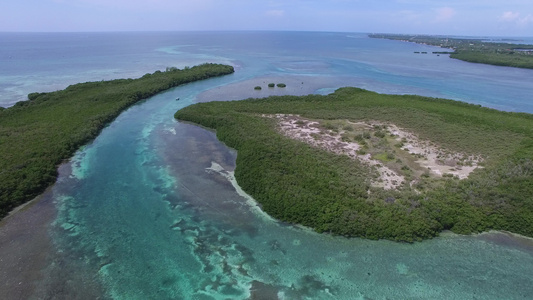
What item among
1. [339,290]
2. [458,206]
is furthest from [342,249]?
[458,206]

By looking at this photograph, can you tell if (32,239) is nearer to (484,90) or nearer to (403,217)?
(403,217)

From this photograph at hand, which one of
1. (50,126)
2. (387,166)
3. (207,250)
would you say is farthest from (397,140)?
(50,126)

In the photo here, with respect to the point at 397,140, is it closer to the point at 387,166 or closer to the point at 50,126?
the point at 387,166

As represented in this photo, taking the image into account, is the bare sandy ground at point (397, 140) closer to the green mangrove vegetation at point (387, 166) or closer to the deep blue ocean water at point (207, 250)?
the green mangrove vegetation at point (387, 166)

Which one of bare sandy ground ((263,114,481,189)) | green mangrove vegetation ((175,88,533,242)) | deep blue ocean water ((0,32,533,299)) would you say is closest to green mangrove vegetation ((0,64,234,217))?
deep blue ocean water ((0,32,533,299))

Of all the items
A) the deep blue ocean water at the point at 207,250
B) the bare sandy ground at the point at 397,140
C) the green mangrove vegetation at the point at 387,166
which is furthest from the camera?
the bare sandy ground at the point at 397,140

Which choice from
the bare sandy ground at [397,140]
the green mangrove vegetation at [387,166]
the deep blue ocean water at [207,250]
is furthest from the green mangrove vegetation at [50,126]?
the bare sandy ground at [397,140]
